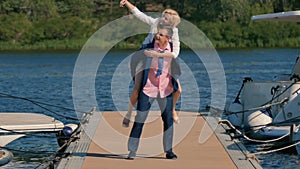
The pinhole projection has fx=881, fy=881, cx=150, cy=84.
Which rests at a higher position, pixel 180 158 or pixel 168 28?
pixel 168 28

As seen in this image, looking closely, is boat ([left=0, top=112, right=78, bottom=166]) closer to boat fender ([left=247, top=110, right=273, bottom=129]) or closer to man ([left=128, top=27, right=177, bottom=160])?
boat fender ([left=247, top=110, right=273, bottom=129])

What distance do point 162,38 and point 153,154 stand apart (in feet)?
7.20

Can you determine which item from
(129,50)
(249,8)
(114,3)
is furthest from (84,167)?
(114,3)

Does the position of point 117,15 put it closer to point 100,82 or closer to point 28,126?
point 100,82

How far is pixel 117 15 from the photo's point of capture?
3339 inches

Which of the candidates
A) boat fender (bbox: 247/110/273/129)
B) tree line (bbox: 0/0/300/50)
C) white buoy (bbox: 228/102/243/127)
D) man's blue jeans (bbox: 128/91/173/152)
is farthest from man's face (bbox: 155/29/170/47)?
tree line (bbox: 0/0/300/50)

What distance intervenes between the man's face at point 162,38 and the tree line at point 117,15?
58.5 m

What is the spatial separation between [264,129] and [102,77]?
2509 centimetres

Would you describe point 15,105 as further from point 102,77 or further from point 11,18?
point 11,18

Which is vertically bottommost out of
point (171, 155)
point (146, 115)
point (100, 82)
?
point (100, 82)

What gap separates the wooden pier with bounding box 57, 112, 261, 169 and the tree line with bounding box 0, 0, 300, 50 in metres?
54.9

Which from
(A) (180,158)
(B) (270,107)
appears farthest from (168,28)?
(B) (270,107)

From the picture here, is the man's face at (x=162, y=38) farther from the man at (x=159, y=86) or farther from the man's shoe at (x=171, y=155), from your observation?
the man's shoe at (x=171, y=155)

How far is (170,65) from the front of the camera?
12.0 meters
